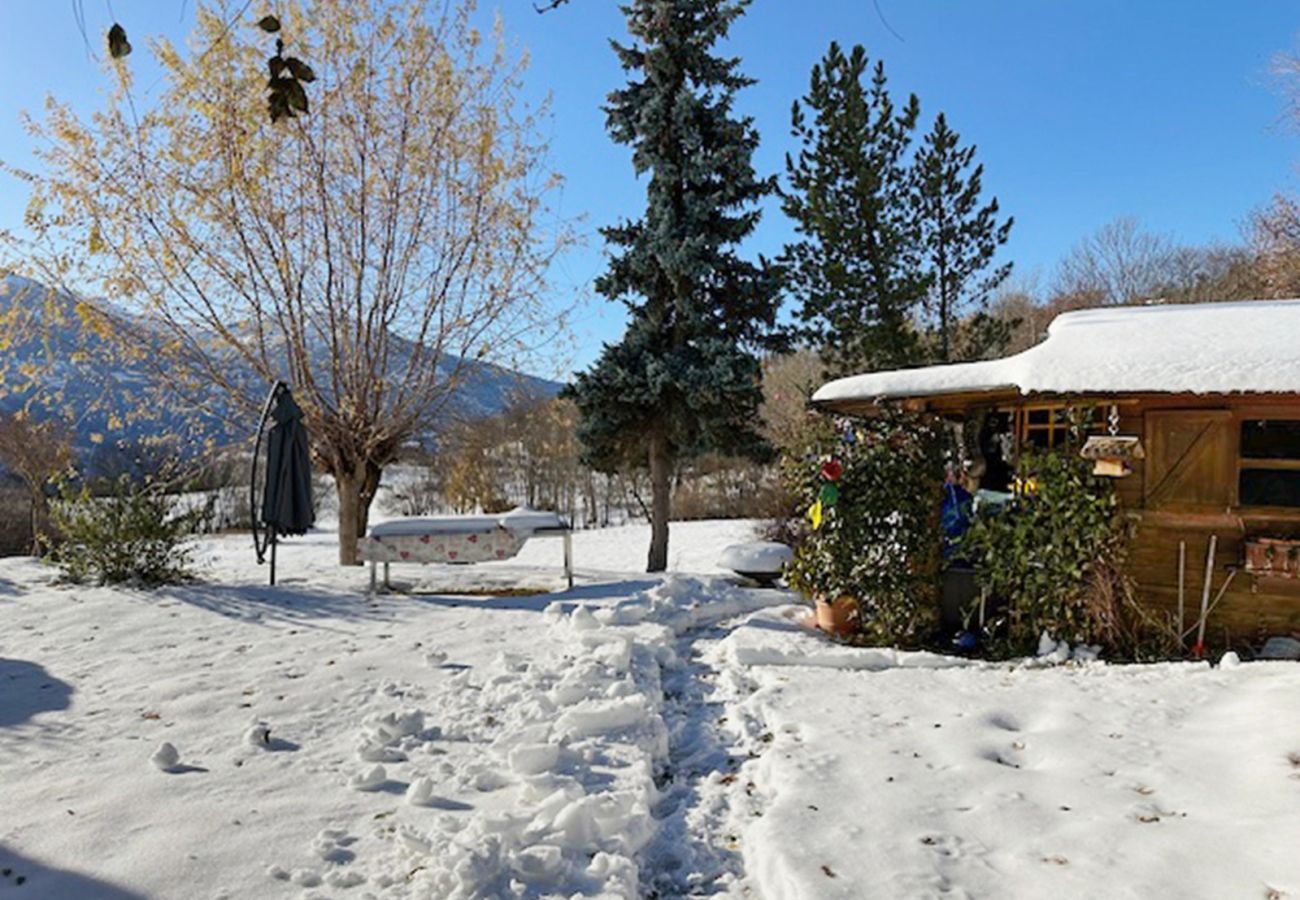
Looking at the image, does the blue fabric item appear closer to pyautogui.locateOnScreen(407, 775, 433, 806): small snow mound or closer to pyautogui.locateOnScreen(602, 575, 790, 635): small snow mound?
pyautogui.locateOnScreen(602, 575, 790, 635): small snow mound

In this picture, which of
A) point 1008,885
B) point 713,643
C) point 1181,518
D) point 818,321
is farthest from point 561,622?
point 818,321

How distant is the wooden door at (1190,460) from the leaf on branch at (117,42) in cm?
686

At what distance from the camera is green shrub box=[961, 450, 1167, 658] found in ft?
19.2

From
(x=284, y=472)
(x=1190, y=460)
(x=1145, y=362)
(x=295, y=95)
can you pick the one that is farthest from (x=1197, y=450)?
(x=284, y=472)

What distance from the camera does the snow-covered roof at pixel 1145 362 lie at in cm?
540

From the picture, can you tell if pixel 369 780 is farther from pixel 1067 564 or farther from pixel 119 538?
pixel 119 538

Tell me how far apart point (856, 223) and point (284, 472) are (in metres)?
11.4

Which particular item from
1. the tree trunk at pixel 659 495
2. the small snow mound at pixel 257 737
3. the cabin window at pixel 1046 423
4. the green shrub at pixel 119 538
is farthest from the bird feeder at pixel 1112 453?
the green shrub at pixel 119 538

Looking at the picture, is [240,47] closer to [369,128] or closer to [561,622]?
[369,128]

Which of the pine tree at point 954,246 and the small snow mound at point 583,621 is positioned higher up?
the pine tree at point 954,246

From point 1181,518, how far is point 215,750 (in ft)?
22.5

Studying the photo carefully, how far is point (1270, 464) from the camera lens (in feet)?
Answer: 19.1

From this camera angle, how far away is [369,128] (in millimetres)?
10164

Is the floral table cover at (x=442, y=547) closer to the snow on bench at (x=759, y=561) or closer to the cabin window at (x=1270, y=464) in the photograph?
the snow on bench at (x=759, y=561)
